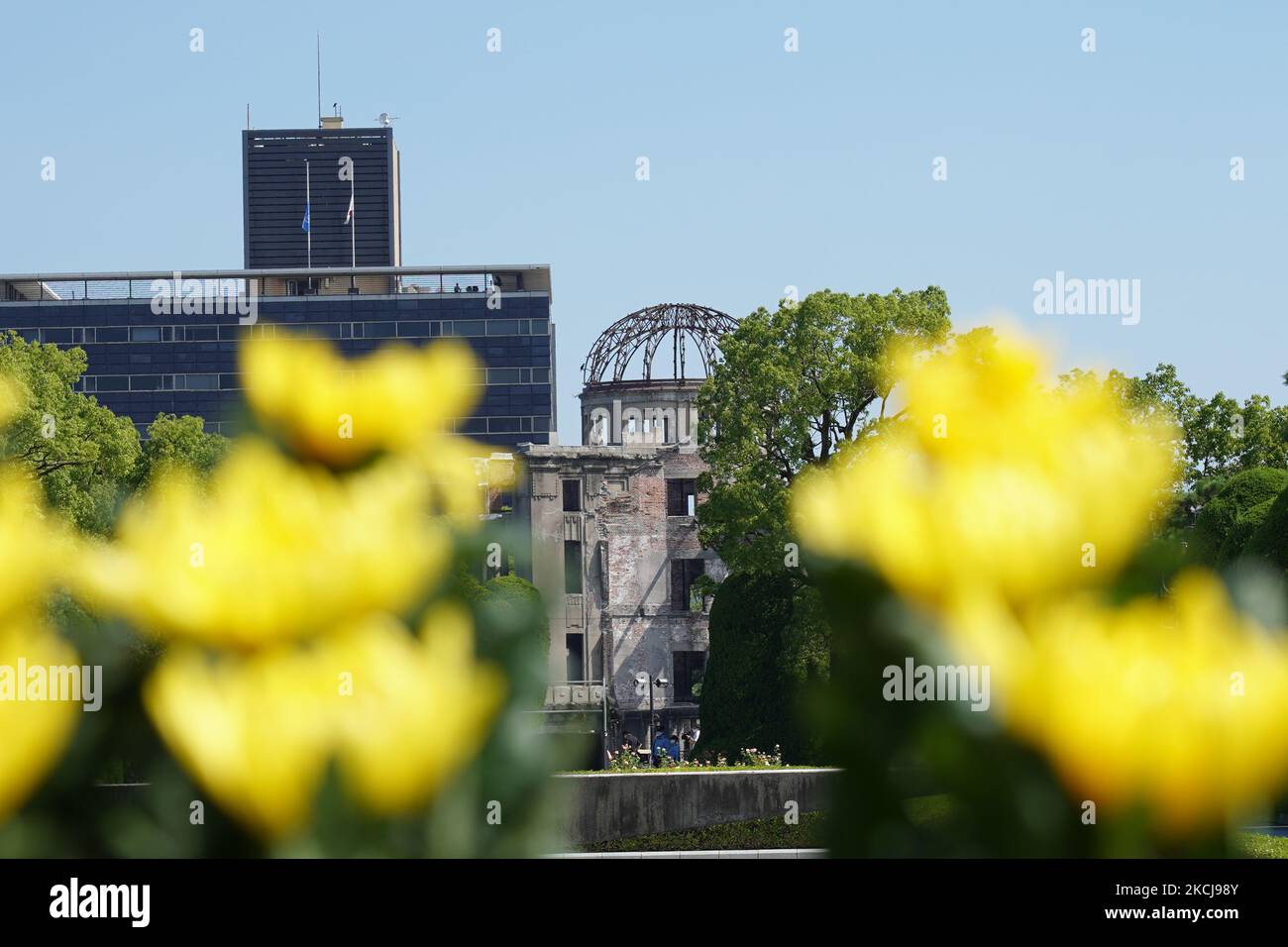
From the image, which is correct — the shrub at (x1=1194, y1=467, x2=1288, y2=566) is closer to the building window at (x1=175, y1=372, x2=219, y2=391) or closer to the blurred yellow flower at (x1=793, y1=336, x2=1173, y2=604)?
the blurred yellow flower at (x1=793, y1=336, x2=1173, y2=604)

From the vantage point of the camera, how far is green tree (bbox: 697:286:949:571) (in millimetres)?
25438

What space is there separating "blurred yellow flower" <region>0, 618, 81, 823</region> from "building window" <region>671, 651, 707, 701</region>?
4528 cm

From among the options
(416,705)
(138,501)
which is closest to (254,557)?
(416,705)

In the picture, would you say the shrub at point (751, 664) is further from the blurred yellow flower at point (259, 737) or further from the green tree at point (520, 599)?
the blurred yellow flower at point (259, 737)

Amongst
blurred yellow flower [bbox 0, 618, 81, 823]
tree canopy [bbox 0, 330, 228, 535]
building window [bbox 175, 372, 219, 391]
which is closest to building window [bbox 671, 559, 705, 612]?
building window [bbox 175, 372, 219, 391]

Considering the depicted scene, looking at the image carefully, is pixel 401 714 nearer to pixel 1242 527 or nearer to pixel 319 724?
pixel 319 724

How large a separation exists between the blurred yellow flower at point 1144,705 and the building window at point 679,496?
43.4 metres

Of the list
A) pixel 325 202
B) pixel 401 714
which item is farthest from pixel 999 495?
pixel 325 202

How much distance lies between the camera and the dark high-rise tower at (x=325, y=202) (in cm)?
9131

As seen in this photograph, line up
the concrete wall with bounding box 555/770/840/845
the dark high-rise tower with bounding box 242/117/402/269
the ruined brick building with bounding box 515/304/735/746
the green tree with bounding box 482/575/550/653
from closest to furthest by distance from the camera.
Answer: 1. the green tree with bounding box 482/575/550/653
2. the concrete wall with bounding box 555/770/840/845
3. the ruined brick building with bounding box 515/304/735/746
4. the dark high-rise tower with bounding box 242/117/402/269

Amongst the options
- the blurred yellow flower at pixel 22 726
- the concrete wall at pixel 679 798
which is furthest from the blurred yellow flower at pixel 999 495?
the concrete wall at pixel 679 798

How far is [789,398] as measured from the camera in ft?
85.1

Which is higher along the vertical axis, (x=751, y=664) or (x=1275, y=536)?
(x=1275, y=536)

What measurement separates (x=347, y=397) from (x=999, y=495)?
1.64 feet
